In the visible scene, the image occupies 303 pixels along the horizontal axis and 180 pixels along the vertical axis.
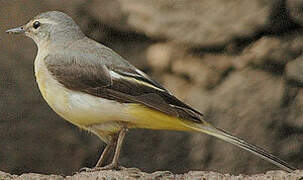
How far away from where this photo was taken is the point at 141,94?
698cm

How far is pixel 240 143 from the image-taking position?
6.86 meters

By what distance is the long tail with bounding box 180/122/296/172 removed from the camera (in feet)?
22.4

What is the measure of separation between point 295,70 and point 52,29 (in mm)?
2705

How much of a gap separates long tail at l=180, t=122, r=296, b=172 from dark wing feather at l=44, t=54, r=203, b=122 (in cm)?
10

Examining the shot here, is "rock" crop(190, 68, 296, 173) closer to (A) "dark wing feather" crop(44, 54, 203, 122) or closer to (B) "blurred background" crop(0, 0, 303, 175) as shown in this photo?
(B) "blurred background" crop(0, 0, 303, 175)

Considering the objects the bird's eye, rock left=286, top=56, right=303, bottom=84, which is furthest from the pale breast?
rock left=286, top=56, right=303, bottom=84

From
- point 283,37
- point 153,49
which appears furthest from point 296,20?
point 153,49

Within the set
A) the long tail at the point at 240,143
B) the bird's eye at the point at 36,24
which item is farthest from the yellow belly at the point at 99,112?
the bird's eye at the point at 36,24

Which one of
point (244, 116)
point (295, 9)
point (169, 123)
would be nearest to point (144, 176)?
point (169, 123)

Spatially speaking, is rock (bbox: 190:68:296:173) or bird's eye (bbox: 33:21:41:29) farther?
rock (bbox: 190:68:296:173)

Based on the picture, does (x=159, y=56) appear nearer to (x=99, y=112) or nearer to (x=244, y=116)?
(x=244, y=116)

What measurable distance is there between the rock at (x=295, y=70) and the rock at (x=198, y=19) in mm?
529

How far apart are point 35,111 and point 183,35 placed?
2.06m

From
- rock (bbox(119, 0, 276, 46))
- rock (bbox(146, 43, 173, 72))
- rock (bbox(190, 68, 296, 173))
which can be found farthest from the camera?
rock (bbox(146, 43, 173, 72))
